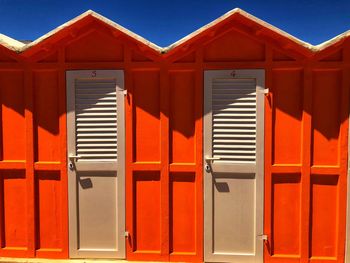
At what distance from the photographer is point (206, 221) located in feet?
13.1

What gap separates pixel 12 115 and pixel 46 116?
1.52 ft

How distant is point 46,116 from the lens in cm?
403

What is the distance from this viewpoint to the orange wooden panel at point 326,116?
150 inches

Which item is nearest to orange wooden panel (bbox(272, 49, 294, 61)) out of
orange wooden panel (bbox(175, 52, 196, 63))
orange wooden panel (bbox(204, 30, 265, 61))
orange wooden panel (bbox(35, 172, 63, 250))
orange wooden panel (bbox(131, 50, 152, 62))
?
orange wooden panel (bbox(204, 30, 265, 61))

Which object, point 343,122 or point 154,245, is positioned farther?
point 154,245

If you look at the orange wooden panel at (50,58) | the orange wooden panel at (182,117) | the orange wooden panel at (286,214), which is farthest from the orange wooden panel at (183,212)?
the orange wooden panel at (50,58)

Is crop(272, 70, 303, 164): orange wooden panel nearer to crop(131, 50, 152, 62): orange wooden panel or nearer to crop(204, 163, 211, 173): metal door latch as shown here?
crop(204, 163, 211, 173): metal door latch

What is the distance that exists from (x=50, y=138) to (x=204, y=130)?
6.68 ft

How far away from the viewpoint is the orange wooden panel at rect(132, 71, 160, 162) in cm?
396

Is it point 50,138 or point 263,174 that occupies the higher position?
point 50,138

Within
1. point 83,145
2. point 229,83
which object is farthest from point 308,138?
point 83,145

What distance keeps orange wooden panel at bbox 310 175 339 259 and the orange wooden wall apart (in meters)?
0.01

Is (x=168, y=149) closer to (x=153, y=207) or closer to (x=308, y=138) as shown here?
(x=153, y=207)

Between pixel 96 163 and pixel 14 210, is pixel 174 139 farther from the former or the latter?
pixel 14 210
